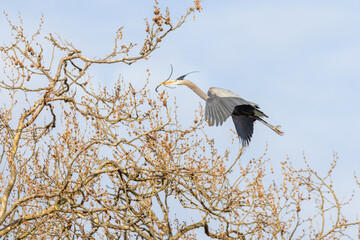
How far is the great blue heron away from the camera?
1053 centimetres

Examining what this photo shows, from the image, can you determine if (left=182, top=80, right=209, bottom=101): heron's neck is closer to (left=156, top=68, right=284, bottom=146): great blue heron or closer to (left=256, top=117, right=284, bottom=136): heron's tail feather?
(left=156, top=68, right=284, bottom=146): great blue heron

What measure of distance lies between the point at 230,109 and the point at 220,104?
0.32 metres

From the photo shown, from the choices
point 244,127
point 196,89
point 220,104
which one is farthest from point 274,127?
point 220,104

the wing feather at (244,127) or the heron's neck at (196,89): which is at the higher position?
the heron's neck at (196,89)

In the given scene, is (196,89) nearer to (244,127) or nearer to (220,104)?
(244,127)

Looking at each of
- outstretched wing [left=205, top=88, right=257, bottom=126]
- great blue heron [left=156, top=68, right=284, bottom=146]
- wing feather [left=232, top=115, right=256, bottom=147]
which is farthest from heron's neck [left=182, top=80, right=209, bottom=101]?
outstretched wing [left=205, top=88, right=257, bottom=126]

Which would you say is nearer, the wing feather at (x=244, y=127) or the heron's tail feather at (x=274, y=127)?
the wing feather at (x=244, y=127)

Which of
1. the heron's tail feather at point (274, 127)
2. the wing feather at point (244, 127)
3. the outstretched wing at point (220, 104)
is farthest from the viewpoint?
the heron's tail feather at point (274, 127)

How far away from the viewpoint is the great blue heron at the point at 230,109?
10531 mm

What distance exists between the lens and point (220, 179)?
1007 cm

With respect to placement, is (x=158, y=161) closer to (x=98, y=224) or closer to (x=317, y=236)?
(x=98, y=224)

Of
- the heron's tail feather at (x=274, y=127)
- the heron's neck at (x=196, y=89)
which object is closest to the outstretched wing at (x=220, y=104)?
the heron's tail feather at (x=274, y=127)

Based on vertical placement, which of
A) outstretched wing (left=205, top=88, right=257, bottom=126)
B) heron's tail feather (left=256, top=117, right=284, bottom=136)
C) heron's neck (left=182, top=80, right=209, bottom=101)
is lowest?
outstretched wing (left=205, top=88, right=257, bottom=126)

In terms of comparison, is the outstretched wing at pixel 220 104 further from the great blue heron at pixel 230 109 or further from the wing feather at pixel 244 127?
the wing feather at pixel 244 127
